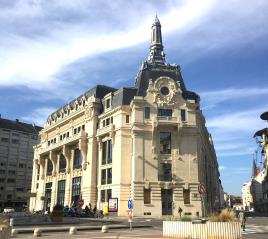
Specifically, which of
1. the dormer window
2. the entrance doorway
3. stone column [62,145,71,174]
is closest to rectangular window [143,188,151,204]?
the entrance doorway

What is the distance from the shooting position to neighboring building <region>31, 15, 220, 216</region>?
53719 millimetres

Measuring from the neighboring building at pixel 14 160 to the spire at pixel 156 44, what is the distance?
54303 mm

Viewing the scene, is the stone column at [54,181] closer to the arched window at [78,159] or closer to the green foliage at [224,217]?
the arched window at [78,159]

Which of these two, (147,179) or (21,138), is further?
(21,138)

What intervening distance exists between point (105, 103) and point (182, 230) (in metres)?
44.7

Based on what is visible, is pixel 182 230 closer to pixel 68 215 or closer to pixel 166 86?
pixel 68 215

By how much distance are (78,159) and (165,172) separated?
18953 mm

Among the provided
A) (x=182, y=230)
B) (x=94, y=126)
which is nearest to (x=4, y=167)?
(x=94, y=126)

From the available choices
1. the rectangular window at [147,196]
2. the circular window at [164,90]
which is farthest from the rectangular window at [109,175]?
the circular window at [164,90]

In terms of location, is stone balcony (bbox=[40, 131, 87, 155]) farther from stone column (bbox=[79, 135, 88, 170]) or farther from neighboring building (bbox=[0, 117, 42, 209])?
neighboring building (bbox=[0, 117, 42, 209])

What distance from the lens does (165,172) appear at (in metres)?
55.0

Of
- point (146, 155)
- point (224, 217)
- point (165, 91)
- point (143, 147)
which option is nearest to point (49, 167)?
point (143, 147)

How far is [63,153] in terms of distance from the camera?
2766 inches

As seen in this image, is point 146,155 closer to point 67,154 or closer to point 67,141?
point 67,141
